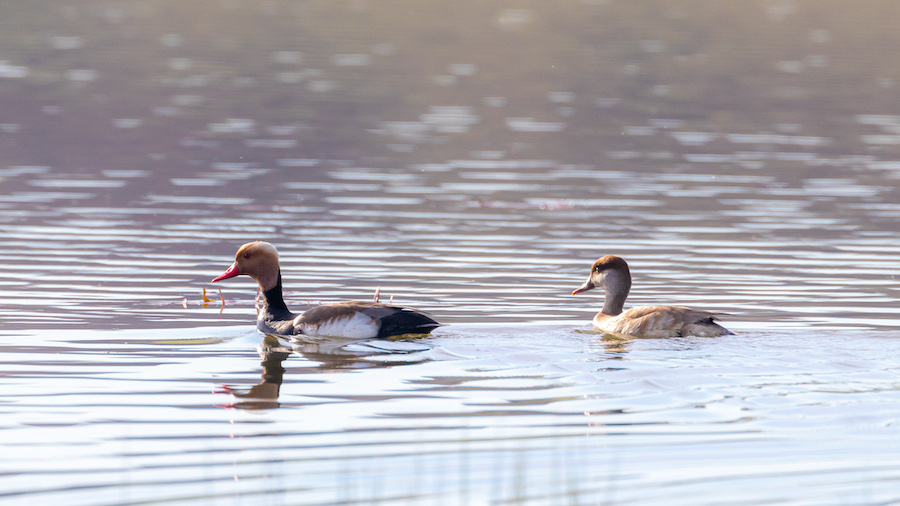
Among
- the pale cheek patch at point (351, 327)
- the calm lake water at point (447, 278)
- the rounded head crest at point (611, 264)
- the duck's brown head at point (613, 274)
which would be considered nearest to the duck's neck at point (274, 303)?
the calm lake water at point (447, 278)

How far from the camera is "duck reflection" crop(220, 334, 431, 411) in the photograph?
1253cm

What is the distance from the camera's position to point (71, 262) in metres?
19.5

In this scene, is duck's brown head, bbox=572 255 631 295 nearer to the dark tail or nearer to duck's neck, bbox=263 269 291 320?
the dark tail

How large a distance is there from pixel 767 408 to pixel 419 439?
300cm

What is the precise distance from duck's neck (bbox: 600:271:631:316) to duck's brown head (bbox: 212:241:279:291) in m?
3.94

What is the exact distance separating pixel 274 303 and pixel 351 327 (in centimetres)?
145

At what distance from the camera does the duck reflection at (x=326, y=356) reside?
12531 mm

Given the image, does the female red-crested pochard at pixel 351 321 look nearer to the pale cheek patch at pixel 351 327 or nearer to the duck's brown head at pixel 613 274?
the pale cheek patch at pixel 351 327

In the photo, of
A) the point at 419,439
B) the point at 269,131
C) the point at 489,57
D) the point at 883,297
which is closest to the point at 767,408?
the point at 419,439

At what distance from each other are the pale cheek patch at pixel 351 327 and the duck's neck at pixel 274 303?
3.04 feet

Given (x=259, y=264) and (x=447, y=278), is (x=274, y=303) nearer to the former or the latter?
(x=259, y=264)

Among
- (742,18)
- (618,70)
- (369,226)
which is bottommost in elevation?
(369,226)

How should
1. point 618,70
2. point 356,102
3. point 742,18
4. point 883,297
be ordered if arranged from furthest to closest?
point 742,18 < point 618,70 < point 356,102 < point 883,297

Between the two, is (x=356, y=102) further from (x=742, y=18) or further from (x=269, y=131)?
(x=742, y=18)
